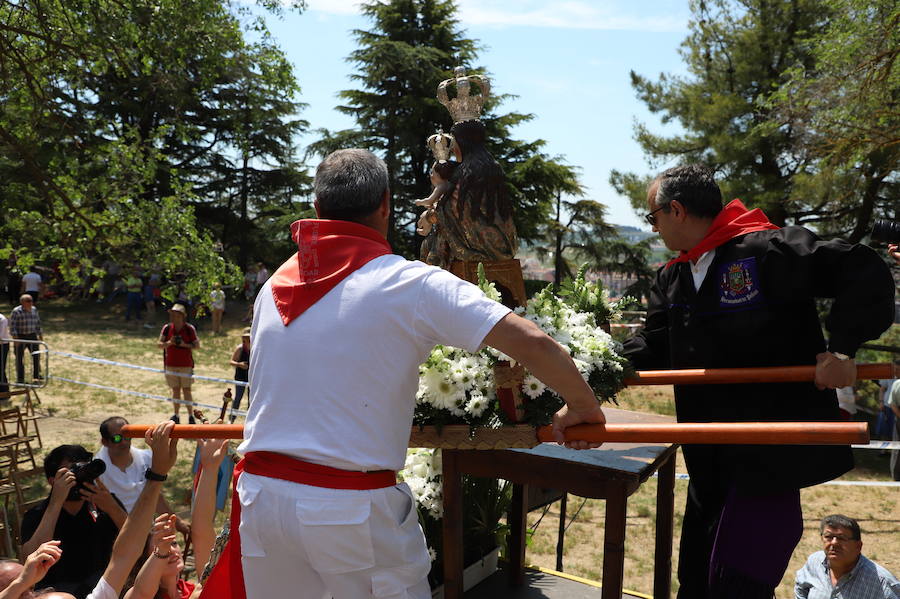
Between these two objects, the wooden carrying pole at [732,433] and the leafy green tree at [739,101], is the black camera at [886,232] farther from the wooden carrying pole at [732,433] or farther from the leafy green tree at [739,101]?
the leafy green tree at [739,101]

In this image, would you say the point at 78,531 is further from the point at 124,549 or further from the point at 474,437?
the point at 474,437

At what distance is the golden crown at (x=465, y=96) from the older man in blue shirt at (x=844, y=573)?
3.59 meters

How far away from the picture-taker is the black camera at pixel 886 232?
2.83m

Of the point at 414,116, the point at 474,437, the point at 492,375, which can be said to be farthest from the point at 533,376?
the point at 414,116

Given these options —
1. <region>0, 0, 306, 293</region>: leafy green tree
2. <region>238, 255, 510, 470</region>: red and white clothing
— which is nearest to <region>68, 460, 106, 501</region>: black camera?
<region>238, 255, 510, 470</region>: red and white clothing

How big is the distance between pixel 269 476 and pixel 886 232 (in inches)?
101

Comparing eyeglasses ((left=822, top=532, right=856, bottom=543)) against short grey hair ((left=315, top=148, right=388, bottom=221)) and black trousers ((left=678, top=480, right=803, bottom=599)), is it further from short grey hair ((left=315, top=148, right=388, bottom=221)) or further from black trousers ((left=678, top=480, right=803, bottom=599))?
short grey hair ((left=315, top=148, right=388, bottom=221))

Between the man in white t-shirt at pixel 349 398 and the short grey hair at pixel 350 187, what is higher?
the short grey hair at pixel 350 187

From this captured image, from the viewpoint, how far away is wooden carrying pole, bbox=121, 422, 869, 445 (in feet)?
5.69

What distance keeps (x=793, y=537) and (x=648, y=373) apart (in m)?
0.73

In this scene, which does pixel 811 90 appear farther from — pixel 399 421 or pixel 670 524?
pixel 399 421

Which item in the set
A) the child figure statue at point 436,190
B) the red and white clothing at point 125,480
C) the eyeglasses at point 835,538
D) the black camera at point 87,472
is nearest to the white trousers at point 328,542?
the black camera at point 87,472

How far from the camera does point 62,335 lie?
1973 cm

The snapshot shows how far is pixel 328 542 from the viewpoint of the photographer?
1.82m
